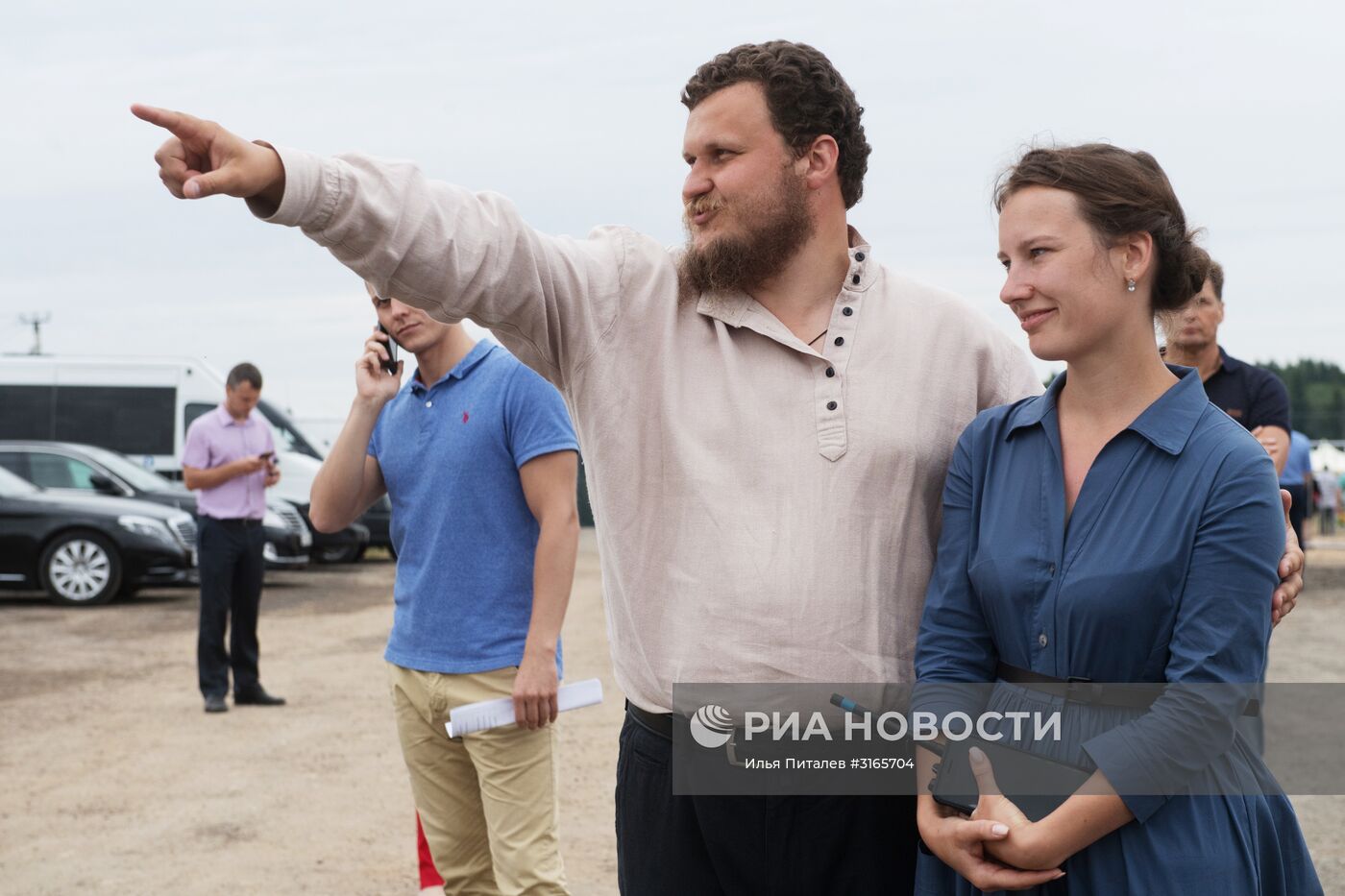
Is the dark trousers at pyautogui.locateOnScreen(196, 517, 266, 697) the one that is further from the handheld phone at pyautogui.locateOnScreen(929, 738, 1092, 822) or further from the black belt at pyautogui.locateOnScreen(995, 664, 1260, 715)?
the black belt at pyautogui.locateOnScreen(995, 664, 1260, 715)

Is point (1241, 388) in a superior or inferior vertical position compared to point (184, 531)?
superior

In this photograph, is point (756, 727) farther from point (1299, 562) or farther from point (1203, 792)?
point (1299, 562)

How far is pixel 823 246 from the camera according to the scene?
289 centimetres

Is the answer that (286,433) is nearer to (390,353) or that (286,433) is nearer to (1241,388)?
(1241,388)

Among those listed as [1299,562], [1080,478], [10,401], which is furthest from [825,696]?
[10,401]

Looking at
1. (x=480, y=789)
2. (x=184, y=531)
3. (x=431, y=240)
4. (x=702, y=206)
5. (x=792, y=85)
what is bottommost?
(x=184, y=531)

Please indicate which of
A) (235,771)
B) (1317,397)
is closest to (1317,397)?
(1317,397)

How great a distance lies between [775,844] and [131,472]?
49.5 feet

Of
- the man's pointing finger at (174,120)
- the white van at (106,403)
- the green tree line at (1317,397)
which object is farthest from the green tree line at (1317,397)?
→ the man's pointing finger at (174,120)

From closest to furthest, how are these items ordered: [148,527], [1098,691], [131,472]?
[1098,691] → [148,527] → [131,472]

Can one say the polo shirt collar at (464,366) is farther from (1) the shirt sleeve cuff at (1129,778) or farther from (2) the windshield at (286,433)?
(2) the windshield at (286,433)

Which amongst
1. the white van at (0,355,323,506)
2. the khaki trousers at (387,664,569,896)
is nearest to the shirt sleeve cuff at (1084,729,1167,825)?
the khaki trousers at (387,664,569,896)

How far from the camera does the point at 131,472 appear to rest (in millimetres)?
16359

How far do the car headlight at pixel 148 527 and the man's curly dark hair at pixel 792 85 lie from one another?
12963 millimetres
